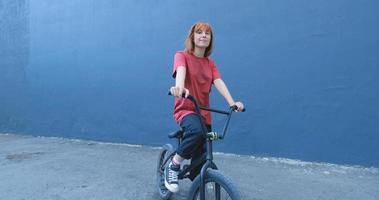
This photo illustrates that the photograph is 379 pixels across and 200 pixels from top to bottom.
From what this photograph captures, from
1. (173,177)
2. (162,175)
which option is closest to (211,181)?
(173,177)

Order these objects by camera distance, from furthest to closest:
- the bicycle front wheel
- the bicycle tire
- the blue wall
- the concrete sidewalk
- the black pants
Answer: the blue wall < the concrete sidewalk < the bicycle tire < the black pants < the bicycle front wheel

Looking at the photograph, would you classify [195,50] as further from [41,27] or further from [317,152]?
[41,27]

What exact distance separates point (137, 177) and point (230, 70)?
6.44 feet

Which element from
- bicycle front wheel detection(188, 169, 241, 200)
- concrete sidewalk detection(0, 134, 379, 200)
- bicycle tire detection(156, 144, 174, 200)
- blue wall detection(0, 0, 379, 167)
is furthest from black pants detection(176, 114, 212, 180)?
blue wall detection(0, 0, 379, 167)

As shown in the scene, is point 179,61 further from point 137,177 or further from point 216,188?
point 137,177

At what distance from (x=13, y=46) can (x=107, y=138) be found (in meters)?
3.12

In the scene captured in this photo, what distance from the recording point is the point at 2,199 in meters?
3.94

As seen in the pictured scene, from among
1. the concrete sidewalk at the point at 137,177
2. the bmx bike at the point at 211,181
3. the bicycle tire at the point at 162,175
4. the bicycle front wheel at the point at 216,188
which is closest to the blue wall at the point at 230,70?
the concrete sidewalk at the point at 137,177

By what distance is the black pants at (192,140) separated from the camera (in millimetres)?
3023

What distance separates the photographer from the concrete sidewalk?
3.96 metres

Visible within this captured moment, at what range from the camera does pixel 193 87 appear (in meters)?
3.26

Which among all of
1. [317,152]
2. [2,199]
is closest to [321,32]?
[317,152]

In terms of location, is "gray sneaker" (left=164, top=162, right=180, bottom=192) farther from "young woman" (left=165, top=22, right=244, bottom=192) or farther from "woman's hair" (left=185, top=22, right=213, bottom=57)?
"woman's hair" (left=185, top=22, right=213, bottom=57)

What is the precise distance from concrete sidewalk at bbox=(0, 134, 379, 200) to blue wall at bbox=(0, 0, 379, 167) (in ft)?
1.08
